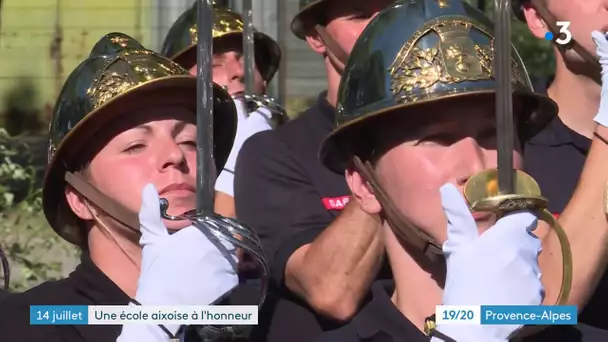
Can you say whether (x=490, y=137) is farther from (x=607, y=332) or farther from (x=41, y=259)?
(x=41, y=259)

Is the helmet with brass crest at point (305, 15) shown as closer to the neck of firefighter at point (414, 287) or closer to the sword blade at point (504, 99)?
the neck of firefighter at point (414, 287)

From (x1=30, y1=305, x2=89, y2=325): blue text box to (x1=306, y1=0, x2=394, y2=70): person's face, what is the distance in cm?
103

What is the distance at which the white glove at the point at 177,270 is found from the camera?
3062 millimetres

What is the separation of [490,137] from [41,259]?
326 cm

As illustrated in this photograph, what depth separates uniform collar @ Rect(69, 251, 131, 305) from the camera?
3391 mm

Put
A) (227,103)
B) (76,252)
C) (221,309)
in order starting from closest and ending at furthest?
(221,309)
(227,103)
(76,252)

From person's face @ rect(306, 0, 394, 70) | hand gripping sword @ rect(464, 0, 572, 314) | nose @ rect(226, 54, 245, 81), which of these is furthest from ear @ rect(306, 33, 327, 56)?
hand gripping sword @ rect(464, 0, 572, 314)

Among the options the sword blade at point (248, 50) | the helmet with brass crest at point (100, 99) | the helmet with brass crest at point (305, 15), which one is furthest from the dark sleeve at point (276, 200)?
the sword blade at point (248, 50)

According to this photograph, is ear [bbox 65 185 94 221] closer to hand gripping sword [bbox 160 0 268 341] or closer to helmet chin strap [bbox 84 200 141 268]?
helmet chin strap [bbox 84 200 141 268]

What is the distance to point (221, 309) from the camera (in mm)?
3113

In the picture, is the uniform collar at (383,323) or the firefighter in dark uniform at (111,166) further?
the firefighter in dark uniform at (111,166)

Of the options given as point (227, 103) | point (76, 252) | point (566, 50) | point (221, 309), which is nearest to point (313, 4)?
point (227, 103)

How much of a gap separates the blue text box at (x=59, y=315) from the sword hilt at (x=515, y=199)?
1.06m

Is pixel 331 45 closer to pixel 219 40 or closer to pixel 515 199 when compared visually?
pixel 219 40
